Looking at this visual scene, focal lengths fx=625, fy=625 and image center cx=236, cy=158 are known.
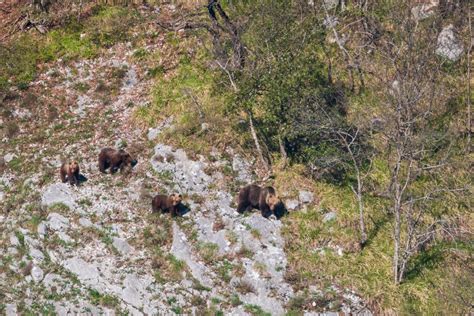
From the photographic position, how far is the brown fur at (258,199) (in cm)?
2066

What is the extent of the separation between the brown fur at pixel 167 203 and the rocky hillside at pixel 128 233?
1.01 ft

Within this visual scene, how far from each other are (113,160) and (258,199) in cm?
574

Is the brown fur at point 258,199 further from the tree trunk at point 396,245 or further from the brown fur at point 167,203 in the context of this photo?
the tree trunk at point 396,245

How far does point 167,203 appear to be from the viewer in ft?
68.3

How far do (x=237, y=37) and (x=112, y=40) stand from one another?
8.56 m

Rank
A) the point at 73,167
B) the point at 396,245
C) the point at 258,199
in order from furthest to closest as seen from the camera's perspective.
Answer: the point at 73,167 → the point at 258,199 → the point at 396,245

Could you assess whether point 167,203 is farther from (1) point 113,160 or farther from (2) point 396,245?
(2) point 396,245

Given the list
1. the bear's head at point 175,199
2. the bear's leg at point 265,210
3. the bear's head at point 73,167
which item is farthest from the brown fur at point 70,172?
the bear's leg at point 265,210

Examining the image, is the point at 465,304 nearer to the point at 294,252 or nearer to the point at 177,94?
the point at 294,252

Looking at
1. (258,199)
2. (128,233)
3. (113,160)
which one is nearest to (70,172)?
(113,160)

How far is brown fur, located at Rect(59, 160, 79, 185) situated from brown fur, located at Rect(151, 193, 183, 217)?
10.3 ft

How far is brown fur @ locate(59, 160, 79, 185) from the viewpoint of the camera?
21897 millimetres

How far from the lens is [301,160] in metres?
23.0

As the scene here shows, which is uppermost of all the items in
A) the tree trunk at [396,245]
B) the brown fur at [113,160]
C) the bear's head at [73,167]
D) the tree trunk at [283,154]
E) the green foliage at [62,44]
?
the green foliage at [62,44]
